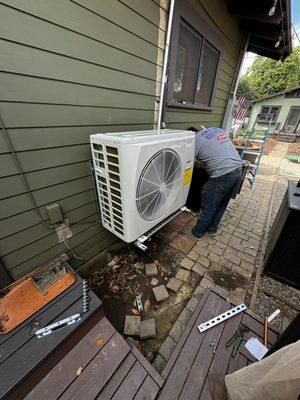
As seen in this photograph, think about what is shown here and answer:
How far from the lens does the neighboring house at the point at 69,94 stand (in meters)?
1.08

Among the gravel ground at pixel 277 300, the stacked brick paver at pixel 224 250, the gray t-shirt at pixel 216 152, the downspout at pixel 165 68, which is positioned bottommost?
the stacked brick paver at pixel 224 250

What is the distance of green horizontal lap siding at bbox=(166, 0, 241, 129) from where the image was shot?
95.3 inches

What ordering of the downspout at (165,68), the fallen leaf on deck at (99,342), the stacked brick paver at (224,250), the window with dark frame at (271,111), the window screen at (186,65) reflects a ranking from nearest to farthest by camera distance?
the fallen leaf on deck at (99,342) < the stacked brick paver at (224,250) < the downspout at (165,68) < the window screen at (186,65) < the window with dark frame at (271,111)

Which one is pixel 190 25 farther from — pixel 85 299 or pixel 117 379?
pixel 117 379

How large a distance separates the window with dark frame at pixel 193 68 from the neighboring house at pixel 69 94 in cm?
5

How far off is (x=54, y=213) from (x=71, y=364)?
41.4 inches

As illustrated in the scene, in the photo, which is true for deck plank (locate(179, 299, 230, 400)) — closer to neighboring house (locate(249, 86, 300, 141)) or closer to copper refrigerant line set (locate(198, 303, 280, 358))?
copper refrigerant line set (locate(198, 303, 280, 358))

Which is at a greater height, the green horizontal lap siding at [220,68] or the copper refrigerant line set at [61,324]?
the green horizontal lap siding at [220,68]

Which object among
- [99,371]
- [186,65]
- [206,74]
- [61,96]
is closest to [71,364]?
[99,371]

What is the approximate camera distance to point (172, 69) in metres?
2.11

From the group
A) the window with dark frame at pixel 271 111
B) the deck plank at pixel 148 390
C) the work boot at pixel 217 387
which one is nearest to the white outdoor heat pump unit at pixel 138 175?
the deck plank at pixel 148 390

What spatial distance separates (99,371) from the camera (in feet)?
3.63

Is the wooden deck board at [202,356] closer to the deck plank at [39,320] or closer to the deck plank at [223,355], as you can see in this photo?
the deck plank at [223,355]

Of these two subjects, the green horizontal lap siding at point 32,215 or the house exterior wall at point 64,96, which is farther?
the green horizontal lap siding at point 32,215
